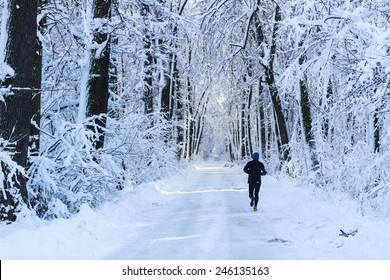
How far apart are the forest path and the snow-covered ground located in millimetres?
16

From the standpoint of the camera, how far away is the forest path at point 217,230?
7.48m

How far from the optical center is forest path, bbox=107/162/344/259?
748cm

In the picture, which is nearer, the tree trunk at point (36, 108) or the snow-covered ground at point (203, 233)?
the snow-covered ground at point (203, 233)

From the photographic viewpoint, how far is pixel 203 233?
919 centimetres

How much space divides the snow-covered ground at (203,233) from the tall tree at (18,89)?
0.62 metres

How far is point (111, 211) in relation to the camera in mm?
10953

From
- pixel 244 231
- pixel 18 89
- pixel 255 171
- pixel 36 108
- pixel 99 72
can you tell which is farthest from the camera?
pixel 255 171

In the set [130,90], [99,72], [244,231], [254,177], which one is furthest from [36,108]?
[130,90]

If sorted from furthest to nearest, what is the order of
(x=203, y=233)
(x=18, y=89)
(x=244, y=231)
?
(x=244, y=231)
(x=203, y=233)
(x=18, y=89)

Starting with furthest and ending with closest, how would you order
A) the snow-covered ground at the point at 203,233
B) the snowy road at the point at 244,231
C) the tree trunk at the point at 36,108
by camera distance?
1. the tree trunk at the point at 36,108
2. the snowy road at the point at 244,231
3. the snow-covered ground at the point at 203,233

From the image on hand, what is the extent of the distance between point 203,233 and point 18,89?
451 cm

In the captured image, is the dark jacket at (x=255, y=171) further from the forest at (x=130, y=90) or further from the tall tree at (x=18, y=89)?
the tall tree at (x=18, y=89)

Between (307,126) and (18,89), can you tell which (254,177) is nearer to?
(307,126)

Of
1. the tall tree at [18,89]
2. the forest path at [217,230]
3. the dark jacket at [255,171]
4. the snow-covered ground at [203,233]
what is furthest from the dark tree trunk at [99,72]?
the dark jacket at [255,171]
